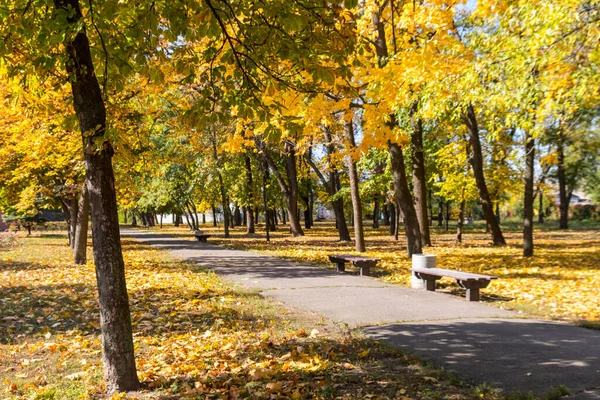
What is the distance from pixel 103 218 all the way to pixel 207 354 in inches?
83.9

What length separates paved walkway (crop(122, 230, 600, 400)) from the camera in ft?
14.5

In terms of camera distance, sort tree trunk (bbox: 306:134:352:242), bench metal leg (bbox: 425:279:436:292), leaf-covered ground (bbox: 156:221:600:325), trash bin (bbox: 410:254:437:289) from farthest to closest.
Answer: tree trunk (bbox: 306:134:352:242) < trash bin (bbox: 410:254:437:289) < bench metal leg (bbox: 425:279:436:292) < leaf-covered ground (bbox: 156:221:600:325)

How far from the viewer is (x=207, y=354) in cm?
545

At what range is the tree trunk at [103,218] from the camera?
13.9 ft

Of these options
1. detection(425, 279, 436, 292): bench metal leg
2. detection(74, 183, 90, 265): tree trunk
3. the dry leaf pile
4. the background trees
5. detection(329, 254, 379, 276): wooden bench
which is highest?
the background trees

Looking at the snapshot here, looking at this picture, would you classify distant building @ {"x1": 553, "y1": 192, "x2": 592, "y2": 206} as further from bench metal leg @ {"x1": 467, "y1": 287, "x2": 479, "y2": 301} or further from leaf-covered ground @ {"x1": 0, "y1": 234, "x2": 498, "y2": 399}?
leaf-covered ground @ {"x1": 0, "y1": 234, "x2": 498, "y2": 399}

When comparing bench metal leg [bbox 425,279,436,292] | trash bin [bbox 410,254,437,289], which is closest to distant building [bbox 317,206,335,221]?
trash bin [bbox 410,254,437,289]

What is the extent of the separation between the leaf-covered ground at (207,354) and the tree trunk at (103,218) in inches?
14.0

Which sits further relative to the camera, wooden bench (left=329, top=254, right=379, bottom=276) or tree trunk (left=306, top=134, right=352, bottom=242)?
tree trunk (left=306, top=134, right=352, bottom=242)

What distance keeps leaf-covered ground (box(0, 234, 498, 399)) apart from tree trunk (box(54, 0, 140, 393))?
0.36m

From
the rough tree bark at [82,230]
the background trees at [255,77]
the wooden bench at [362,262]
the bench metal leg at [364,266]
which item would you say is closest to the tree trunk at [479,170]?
the background trees at [255,77]

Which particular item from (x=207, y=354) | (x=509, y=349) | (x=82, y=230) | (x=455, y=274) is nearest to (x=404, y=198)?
(x=455, y=274)

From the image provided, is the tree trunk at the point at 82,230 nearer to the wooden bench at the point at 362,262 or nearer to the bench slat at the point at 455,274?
the wooden bench at the point at 362,262

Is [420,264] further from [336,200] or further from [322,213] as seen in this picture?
[322,213]
